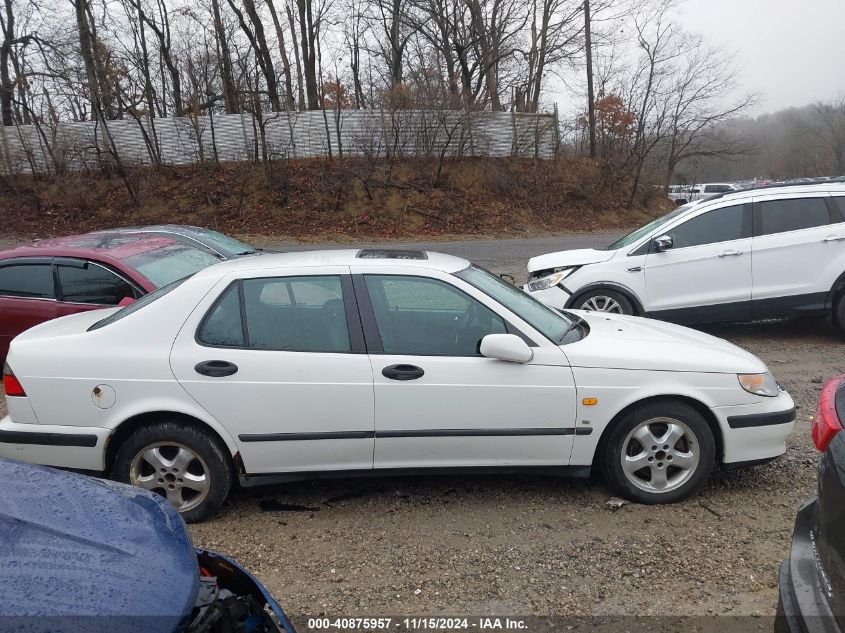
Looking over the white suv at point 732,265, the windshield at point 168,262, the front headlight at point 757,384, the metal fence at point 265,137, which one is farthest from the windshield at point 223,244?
the metal fence at point 265,137

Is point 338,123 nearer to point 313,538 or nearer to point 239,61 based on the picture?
point 239,61

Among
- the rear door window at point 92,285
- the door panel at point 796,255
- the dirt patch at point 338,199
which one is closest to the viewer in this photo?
the rear door window at point 92,285

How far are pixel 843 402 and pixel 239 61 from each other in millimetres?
27953

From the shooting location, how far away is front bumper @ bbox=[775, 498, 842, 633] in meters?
1.93

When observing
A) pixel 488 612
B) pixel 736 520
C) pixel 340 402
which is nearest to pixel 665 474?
pixel 736 520

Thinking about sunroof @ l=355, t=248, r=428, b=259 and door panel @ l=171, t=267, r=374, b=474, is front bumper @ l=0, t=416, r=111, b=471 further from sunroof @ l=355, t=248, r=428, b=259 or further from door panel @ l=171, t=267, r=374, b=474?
sunroof @ l=355, t=248, r=428, b=259

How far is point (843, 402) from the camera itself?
2305mm

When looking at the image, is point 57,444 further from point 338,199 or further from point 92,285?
point 338,199

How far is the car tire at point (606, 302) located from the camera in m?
7.32

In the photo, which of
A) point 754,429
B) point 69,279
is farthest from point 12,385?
point 754,429

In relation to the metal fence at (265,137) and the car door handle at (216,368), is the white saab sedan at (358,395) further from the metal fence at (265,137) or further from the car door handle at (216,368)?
the metal fence at (265,137)

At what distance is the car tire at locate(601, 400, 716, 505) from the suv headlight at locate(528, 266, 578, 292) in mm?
4070

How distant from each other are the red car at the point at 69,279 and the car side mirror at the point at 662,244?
527 cm

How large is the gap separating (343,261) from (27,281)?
13.7ft
